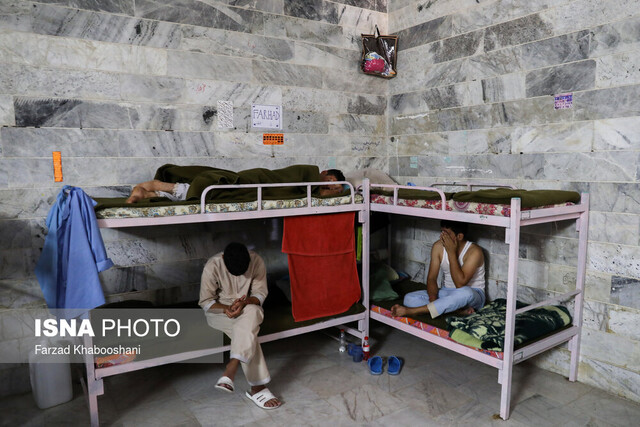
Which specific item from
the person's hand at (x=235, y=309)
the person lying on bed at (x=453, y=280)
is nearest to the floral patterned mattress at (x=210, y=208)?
the person's hand at (x=235, y=309)

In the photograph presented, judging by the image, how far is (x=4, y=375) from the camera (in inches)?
126

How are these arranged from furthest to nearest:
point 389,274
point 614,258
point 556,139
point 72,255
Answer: point 389,274 → point 556,139 → point 614,258 → point 72,255

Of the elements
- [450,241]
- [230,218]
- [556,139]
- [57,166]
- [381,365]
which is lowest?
[381,365]

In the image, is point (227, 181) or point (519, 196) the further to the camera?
point (227, 181)

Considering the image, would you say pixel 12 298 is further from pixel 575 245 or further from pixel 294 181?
pixel 575 245

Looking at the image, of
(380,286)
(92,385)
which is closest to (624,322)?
(380,286)

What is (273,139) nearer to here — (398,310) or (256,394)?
(398,310)

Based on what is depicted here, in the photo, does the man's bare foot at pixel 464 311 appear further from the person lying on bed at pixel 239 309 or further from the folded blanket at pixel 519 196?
the person lying on bed at pixel 239 309

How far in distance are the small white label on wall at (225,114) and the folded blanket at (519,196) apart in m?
1.95

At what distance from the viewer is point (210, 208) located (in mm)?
2924

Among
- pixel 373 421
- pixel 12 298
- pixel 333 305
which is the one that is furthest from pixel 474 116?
pixel 12 298

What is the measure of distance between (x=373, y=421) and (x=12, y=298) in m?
2.56

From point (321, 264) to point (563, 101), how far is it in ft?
6.96

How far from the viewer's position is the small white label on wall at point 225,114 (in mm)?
3863
